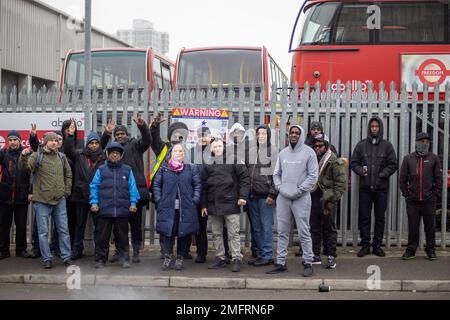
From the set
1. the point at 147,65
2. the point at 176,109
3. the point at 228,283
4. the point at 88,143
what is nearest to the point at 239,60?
the point at 147,65

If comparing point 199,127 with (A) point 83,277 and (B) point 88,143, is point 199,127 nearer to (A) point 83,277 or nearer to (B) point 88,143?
(B) point 88,143

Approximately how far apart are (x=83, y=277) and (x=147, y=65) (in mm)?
8063

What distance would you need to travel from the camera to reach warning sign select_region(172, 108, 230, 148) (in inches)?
363

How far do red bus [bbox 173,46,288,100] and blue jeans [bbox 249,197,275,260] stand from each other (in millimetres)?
5886

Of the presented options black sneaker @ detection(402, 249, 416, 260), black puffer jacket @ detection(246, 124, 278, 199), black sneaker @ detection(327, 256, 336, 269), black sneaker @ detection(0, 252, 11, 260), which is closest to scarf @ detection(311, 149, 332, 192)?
black puffer jacket @ detection(246, 124, 278, 199)

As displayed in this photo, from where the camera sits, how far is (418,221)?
28.0 ft

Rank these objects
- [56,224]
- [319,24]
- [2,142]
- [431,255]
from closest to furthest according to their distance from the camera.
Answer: [56,224] < [431,255] < [2,142] < [319,24]

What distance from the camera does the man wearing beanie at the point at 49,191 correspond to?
797cm

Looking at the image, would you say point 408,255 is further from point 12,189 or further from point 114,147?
point 12,189

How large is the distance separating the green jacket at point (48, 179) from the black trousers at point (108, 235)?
687 mm

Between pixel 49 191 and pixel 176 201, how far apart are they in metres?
1.75

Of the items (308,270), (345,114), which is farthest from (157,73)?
(308,270)

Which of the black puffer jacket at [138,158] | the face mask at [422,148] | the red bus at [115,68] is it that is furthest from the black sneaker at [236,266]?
the red bus at [115,68]

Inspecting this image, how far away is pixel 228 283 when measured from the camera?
7301 mm
